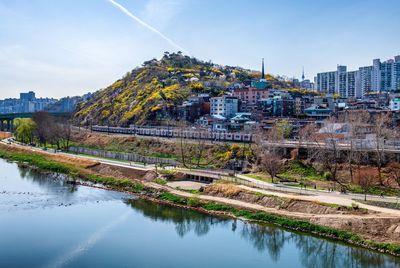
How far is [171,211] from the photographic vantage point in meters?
A: 35.8

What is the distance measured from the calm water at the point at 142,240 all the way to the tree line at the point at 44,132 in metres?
36.5

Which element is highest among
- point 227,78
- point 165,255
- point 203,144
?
point 227,78

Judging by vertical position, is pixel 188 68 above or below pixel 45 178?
above

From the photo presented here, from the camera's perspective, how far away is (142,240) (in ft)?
93.8

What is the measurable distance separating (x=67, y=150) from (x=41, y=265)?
158 ft

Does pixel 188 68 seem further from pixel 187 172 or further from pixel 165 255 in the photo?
pixel 165 255

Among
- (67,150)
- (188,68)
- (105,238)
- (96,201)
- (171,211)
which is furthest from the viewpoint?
(188,68)

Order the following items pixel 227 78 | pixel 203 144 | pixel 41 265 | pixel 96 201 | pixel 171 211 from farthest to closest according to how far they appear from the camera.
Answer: pixel 227 78
pixel 203 144
pixel 96 201
pixel 171 211
pixel 41 265

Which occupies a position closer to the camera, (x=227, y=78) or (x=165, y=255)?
(x=165, y=255)

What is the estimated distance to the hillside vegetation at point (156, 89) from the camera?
84.2 metres

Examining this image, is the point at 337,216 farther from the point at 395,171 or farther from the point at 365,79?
the point at 365,79

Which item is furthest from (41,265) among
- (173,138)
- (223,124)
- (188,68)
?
(188,68)

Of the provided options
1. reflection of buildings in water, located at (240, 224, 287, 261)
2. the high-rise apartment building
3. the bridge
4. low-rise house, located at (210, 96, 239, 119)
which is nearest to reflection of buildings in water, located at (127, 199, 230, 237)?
reflection of buildings in water, located at (240, 224, 287, 261)

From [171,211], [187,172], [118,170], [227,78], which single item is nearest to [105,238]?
[171,211]
